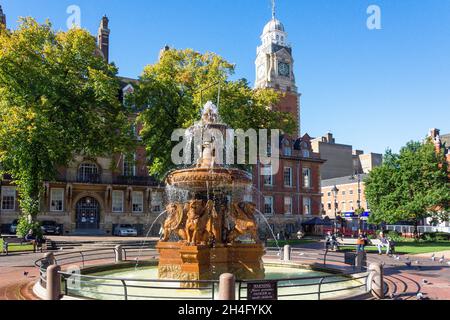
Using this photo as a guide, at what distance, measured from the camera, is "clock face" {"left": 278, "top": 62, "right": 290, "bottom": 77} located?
7694 cm

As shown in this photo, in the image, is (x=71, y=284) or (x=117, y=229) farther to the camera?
(x=117, y=229)

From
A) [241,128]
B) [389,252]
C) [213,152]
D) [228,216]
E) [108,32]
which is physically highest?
[108,32]

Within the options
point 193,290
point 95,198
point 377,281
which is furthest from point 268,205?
point 377,281

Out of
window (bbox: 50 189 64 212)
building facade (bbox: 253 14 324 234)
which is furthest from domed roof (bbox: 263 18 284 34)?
window (bbox: 50 189 64 212)

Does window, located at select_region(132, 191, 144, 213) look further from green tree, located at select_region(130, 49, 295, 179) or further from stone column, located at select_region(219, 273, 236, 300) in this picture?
stone column, located at select_region(219, 273, 236, 300)

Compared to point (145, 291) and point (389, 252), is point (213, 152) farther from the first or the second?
point (389, 252)

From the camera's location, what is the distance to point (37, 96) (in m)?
30.5

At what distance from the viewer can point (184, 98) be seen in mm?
33562

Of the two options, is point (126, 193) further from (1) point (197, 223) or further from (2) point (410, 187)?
(1) point (197, 223)

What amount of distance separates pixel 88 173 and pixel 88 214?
4.50 m

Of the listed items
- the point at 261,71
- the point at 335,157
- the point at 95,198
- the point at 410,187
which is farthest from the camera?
the point at 335,157

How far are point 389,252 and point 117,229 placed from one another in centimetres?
2924
